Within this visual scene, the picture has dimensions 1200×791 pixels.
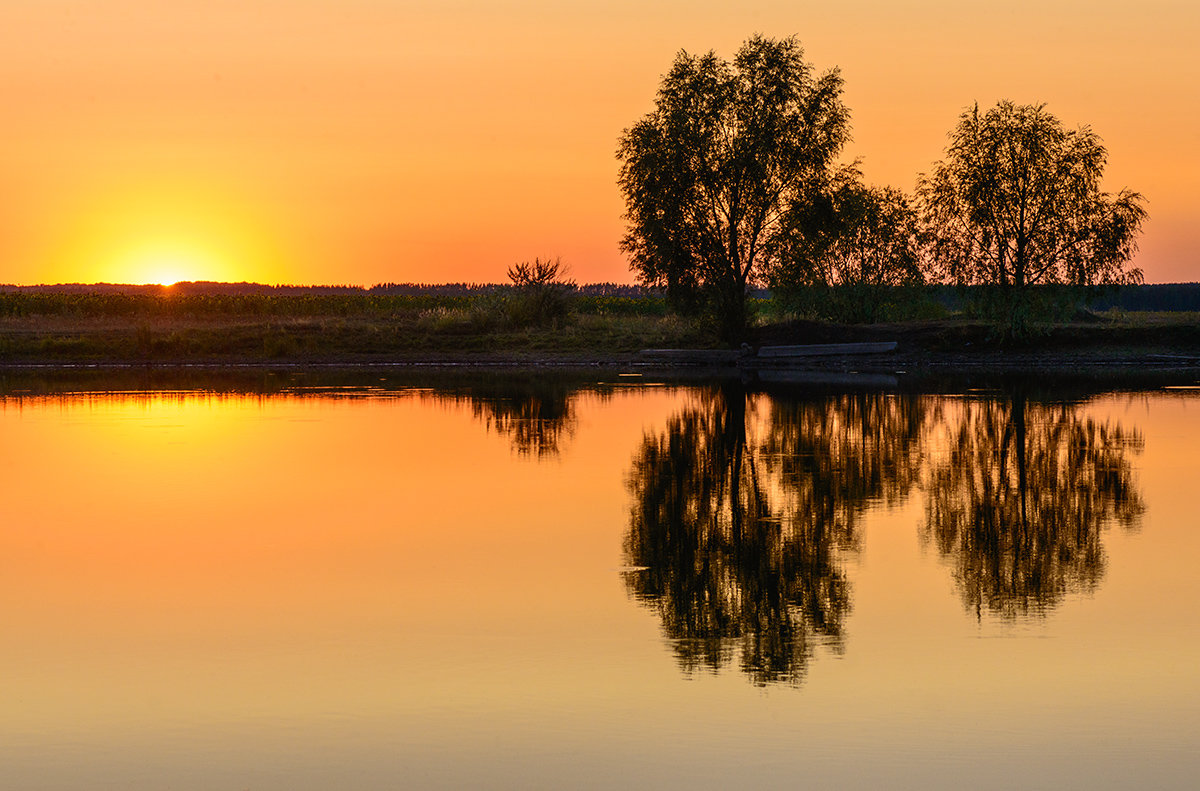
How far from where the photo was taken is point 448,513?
17.6 metres

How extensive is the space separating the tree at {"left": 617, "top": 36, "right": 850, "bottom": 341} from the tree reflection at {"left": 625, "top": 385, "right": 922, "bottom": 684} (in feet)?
99.5

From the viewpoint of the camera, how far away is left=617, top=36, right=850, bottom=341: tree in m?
59.7

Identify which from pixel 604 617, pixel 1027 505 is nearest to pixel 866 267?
pixel 1027 505

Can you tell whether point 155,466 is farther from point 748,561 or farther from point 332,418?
point 748,561

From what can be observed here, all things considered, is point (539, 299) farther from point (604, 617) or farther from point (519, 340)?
point (604, 617)

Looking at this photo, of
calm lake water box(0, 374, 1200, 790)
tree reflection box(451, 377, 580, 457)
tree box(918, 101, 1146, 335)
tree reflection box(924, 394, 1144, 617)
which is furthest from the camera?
tree box(918, 101, 1146, 335)

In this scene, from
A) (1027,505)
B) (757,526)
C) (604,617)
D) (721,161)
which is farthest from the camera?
(721,161)

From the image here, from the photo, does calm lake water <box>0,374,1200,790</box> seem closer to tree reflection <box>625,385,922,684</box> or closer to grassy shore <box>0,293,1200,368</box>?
tree reflection <box>625,385,922,684</box>

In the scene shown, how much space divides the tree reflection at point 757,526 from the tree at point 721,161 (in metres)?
30.3

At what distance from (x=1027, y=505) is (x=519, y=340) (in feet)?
159

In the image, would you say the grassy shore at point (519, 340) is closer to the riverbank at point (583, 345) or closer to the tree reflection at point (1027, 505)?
the riverbank at point (583, 345)

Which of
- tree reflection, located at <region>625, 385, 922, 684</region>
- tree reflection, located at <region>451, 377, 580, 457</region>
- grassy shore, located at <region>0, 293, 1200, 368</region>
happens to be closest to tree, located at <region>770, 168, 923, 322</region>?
grassy shore, located at <region>0, 293, 1200, 368</region>

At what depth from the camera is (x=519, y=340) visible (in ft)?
215

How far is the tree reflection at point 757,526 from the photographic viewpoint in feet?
36.8
